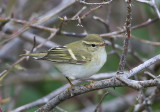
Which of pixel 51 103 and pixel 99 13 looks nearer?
pixel 51 103

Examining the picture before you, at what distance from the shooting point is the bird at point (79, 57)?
3.09 m

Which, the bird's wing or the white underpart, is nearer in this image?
the white underpart

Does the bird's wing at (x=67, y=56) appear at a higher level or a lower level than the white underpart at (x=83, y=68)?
higher

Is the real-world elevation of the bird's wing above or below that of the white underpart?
above

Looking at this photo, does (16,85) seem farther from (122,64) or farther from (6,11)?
(122,64)

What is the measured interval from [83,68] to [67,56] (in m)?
0.30

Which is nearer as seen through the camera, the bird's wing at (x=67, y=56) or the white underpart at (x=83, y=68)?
the white underpart at (x=83, y=68)

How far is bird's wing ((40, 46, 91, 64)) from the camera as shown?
318 cm

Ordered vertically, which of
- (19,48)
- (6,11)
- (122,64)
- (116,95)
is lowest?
(116,95)

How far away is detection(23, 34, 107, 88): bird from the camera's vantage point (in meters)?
3.09

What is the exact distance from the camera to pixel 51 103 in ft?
8.36

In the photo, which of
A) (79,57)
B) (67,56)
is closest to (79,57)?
(79,57)

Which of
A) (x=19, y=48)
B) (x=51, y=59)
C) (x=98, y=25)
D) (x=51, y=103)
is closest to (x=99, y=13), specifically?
(x=98, y=25)

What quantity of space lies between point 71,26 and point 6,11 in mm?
1716
